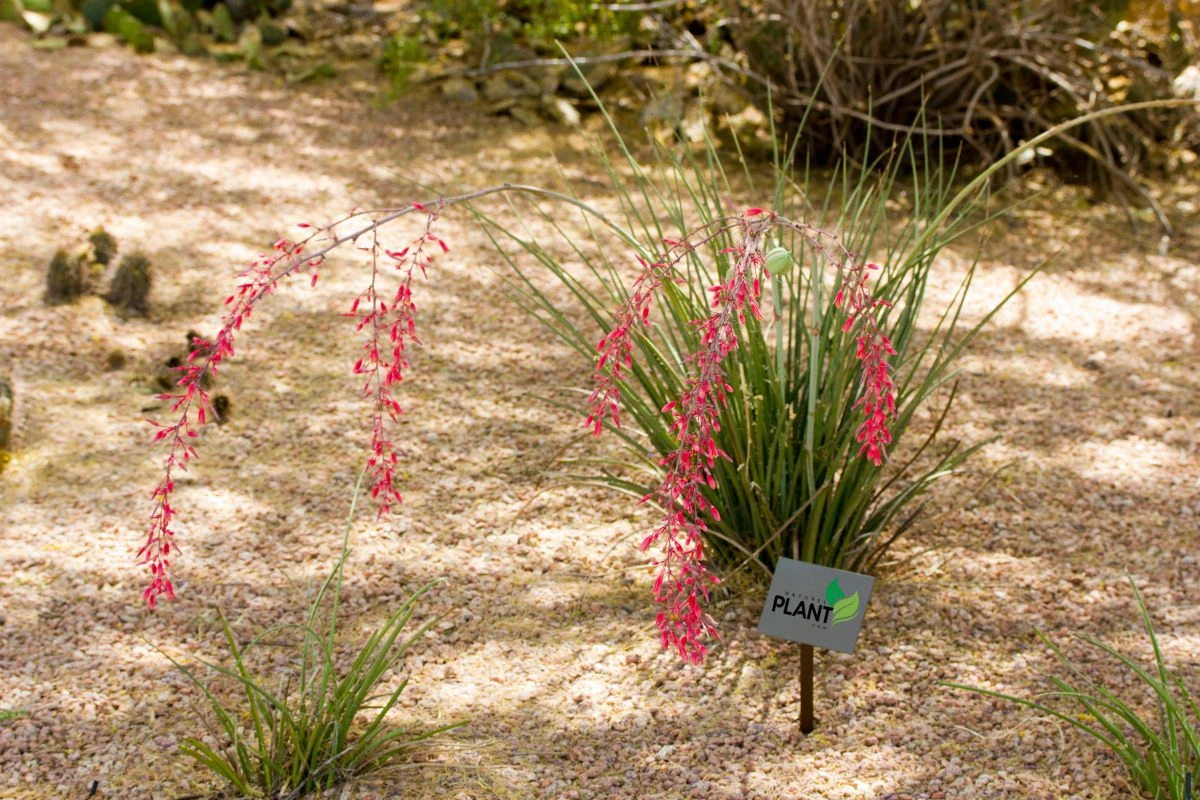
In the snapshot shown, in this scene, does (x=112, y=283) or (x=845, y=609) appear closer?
(x=845, y=609)

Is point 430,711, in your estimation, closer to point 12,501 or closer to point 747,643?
point 747,643

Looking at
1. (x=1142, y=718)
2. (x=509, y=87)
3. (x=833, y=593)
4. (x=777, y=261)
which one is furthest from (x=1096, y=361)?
(x=509, y=87)

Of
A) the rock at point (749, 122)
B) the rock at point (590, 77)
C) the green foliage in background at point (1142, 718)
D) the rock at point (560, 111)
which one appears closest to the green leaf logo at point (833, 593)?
the green foliage in background at point (1142, 718)

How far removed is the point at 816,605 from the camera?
2062 mm

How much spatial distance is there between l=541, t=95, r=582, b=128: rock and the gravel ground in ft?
3.21

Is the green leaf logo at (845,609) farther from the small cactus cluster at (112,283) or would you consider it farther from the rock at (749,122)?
the rock at (749,122)

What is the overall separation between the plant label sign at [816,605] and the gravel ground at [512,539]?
256mm

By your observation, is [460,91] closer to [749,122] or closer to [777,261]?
[749,122]

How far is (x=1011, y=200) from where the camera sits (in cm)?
441

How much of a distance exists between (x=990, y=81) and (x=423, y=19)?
2629mm

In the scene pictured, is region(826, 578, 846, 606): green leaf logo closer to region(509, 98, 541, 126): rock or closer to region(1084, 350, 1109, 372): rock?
region(1084, 350, 1109, 372): rock

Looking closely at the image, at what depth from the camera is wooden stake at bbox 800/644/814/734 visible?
2.10m

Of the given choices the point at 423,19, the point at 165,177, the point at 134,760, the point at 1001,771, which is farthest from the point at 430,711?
the point at 423,19

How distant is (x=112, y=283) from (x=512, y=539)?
5.35ft
